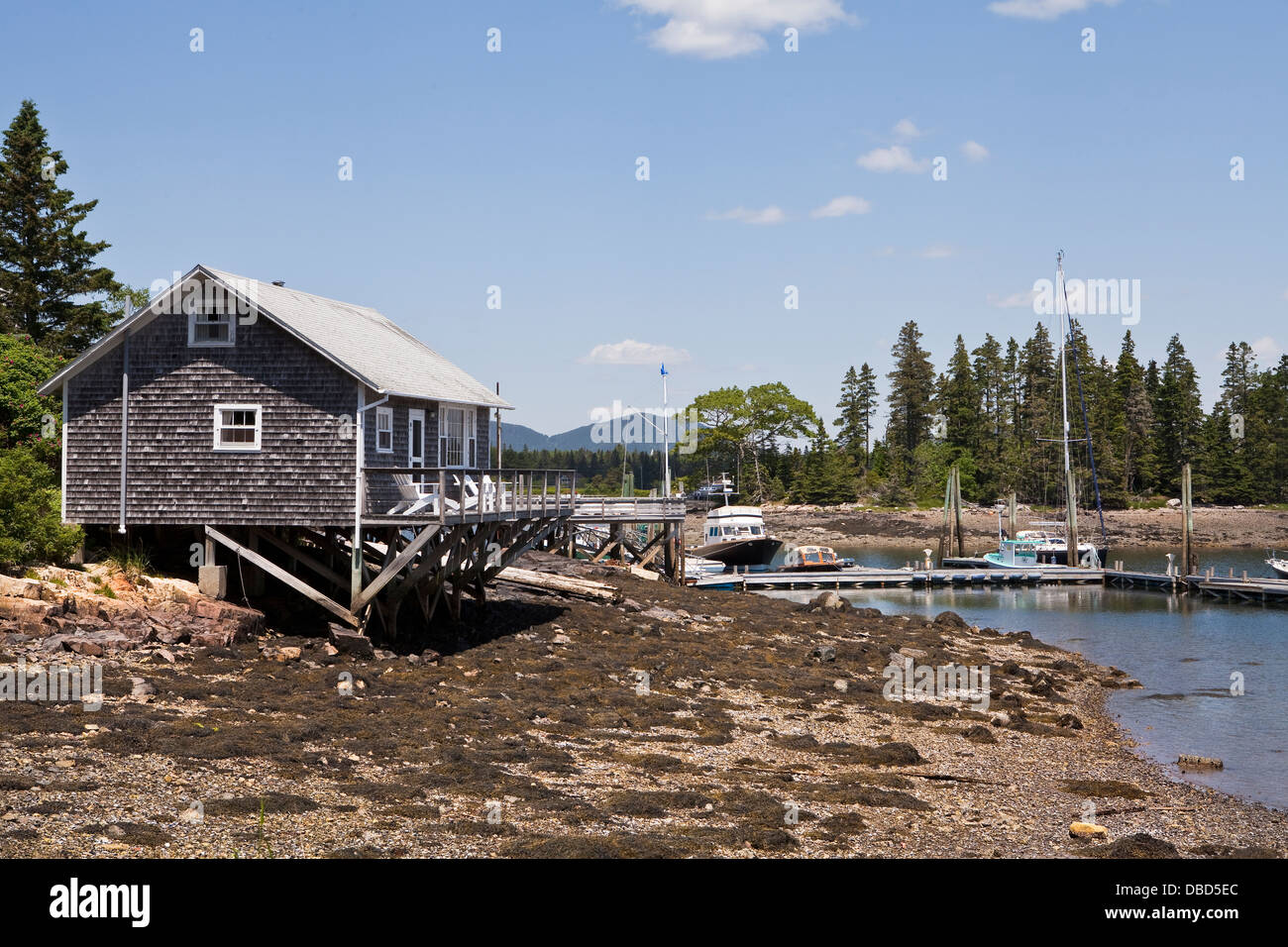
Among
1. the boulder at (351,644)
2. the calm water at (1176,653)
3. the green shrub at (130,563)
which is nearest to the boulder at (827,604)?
the calm water at (1176,653)

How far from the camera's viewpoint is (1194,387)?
121938mm

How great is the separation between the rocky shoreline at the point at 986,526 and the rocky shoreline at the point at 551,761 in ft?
243

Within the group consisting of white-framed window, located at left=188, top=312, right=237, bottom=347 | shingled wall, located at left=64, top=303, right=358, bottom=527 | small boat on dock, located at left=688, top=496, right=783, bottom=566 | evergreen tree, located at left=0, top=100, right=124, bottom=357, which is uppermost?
evergreen tree, located at left=0, top=100, right=124, bottom=357

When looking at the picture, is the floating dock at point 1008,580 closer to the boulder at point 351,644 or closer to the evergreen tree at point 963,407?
the boulder at point 351,644

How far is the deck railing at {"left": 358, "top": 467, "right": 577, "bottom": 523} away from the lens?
24.8 meters

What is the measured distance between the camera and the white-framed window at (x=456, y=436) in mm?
29578

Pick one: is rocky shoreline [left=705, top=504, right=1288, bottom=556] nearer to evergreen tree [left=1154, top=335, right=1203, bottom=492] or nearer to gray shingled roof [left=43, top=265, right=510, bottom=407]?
evergreen tree [left=1154, top=335, right=1203, bottom=492]

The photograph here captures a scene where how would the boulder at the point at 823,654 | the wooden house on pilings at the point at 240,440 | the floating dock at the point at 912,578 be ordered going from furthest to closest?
the floating dock at the point at 912,578 → the boulder at the point at 823,654 → the wooden house on pilings at the point at 240,440

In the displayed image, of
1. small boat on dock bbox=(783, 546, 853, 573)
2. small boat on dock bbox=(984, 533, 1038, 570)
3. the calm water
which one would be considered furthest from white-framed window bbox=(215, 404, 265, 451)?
small boat on dock bbox=(984, 533, 1038, 570)

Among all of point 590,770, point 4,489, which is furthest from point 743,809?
point 4,489

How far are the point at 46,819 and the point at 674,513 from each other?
38.6 meters

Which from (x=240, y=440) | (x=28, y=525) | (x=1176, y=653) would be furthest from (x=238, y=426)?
(x=1176, y=653)

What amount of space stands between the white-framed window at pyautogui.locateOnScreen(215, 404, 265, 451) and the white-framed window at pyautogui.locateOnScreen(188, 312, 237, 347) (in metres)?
1.52
